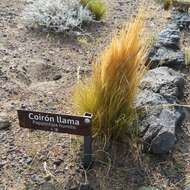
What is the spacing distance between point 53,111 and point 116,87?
0.73m

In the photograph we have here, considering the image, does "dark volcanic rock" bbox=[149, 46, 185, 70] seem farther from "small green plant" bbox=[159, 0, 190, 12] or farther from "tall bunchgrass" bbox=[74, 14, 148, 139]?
"small green plant" bbox=[159, 0, 190, 12]

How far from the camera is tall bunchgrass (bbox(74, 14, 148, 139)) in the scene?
2822 mm

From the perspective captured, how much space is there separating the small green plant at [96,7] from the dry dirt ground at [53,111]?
0.11m

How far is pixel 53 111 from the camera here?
3.40 m

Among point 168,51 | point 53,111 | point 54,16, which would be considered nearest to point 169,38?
point 168,51

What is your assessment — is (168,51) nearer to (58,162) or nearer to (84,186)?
(58,162)

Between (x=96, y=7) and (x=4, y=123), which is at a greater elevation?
(x=96, y=7)

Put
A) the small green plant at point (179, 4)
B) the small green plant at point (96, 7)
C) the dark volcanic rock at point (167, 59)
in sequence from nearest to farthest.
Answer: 1. the dark volcanic rock at point (167, 59)
2. the small green plant at point (96, 7)
3. the small green plant at point (179, 4)

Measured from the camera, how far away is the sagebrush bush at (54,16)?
14.9 ft

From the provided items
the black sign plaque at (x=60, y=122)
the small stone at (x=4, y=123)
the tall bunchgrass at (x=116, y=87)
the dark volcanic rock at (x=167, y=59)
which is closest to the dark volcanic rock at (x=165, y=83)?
the dark volcanic rock at (x=167, y=59)

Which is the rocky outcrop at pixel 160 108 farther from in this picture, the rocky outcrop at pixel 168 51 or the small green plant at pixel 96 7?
the small green plant at pixel 96 7

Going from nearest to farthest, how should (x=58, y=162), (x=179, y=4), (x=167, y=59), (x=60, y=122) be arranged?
(x=60, y=122) → (x=58, y=162) → (x=167, y=59) → (x=179, y=4)

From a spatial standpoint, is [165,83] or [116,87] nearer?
[116,87]

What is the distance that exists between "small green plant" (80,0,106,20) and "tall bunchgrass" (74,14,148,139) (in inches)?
77.1
